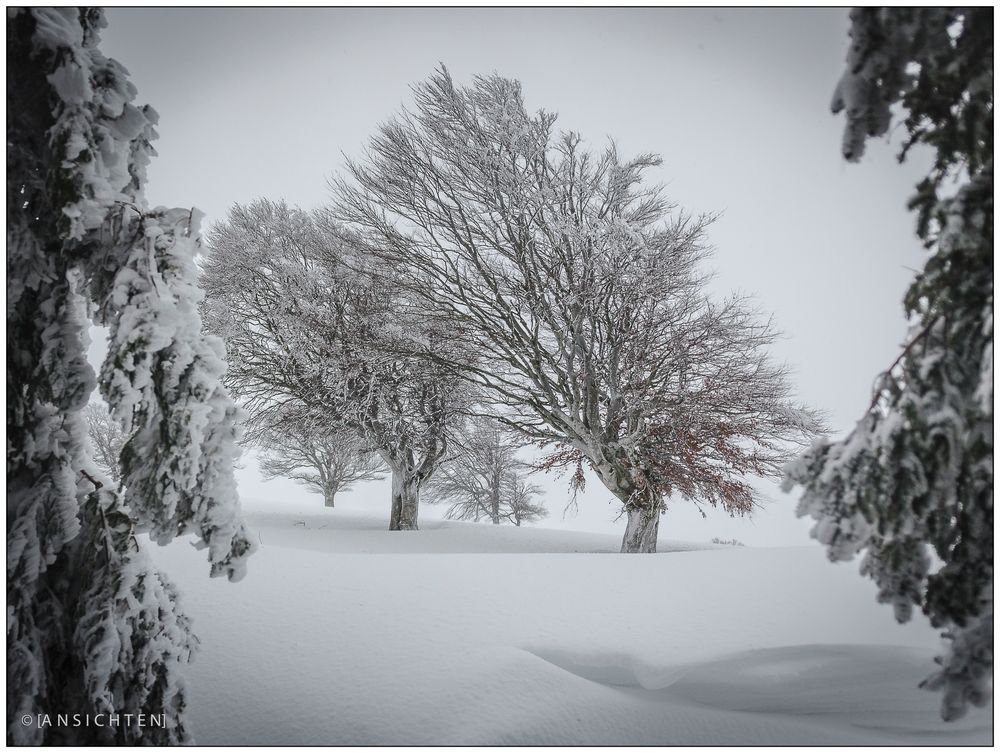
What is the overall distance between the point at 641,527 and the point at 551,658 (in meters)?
4.43

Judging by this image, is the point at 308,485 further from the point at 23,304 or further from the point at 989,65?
the point at 989,65

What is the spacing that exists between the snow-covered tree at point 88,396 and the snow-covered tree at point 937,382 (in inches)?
84.0

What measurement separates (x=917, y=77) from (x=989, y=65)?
0.15 m

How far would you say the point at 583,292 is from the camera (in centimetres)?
644

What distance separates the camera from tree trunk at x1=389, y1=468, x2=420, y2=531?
30.1 ft

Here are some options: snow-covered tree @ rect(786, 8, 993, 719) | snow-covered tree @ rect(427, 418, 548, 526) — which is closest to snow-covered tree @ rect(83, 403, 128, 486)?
snow-covered tree @ rect(427, 418, 548, 526)

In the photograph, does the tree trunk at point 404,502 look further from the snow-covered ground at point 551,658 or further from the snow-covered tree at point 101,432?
the snow-covered tree at point 101,432

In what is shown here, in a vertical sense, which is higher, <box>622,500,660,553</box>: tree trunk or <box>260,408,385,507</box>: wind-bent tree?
<box>260,408,385,507</box>: wind-bent tree

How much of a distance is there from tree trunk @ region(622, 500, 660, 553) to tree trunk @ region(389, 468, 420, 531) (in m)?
4.04

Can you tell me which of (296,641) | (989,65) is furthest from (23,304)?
(989,65)

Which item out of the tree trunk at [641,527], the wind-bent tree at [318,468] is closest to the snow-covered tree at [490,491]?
the wind-bent tree at [318,468]

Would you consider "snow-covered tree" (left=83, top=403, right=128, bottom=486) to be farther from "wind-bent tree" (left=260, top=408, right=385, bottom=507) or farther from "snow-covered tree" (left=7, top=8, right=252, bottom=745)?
"snow-covered tree" (left=7, top=8, right=252, bottom=745)

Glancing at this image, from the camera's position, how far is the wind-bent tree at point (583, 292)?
251 inches

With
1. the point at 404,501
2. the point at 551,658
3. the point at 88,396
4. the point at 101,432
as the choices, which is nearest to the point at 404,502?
the point at 404,501
